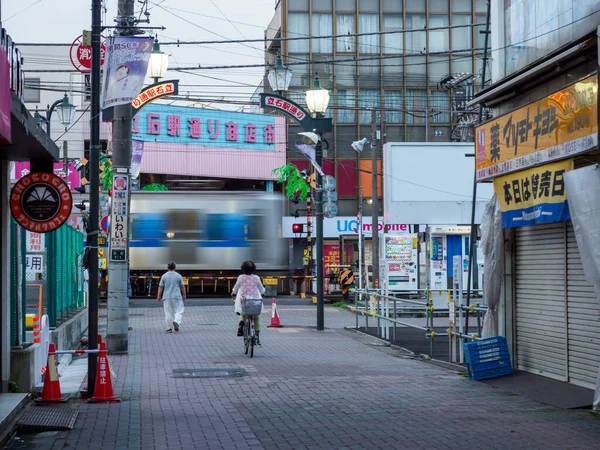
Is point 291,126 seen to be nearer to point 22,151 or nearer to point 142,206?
point 142,206

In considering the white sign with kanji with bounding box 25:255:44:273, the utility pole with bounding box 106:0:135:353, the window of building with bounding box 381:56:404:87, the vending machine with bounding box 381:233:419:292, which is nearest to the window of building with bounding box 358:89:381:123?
the window of building with bounding box 381:56:404:87

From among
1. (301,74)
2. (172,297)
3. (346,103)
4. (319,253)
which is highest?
(301,74)

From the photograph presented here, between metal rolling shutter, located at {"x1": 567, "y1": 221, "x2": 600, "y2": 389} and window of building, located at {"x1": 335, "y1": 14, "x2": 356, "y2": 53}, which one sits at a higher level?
window of building, located at {"x1": 335, "y1": 14, "x2": 356, "y2": 53}

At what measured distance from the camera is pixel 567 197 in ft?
38.4

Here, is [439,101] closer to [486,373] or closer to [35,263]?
[35,263]

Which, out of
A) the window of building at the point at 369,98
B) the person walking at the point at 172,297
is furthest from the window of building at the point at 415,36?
the person walking at the point at 172,297

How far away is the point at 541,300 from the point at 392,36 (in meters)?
38.5

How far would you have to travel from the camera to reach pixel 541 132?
13.5m

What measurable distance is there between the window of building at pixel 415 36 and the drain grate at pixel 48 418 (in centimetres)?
4247

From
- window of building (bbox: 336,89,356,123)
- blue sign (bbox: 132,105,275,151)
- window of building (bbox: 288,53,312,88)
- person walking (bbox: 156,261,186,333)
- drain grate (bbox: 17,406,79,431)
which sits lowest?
drain grate (bbox: 17,406,79,431)

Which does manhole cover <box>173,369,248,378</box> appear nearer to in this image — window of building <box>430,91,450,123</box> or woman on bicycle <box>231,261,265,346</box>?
woman on bicycle <box>231,261,265,346</box>

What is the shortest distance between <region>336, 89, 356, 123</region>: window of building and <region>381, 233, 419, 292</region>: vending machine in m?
16.6

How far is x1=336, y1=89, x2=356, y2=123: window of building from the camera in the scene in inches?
2026

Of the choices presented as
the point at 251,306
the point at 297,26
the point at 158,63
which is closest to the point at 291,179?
the point at 297,26
